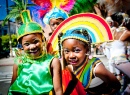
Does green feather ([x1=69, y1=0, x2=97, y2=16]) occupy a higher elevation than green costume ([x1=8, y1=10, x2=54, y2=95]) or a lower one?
higher

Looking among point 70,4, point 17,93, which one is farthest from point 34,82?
point 70,4

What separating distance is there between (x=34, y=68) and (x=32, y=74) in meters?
0.05

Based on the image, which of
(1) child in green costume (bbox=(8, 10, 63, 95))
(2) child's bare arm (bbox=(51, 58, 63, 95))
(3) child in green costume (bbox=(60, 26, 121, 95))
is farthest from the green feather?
(2) child's bare arm (bbox=(51, 58, 63, 95))

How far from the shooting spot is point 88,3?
11.8ft

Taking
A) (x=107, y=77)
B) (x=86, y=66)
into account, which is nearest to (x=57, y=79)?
(x=86, y=66)

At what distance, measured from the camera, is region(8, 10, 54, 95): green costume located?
7.63 ft

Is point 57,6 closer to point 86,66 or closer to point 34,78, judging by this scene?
point 86,66

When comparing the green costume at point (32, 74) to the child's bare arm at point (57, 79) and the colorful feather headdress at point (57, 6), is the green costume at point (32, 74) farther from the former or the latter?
the colorful feather headdress at point (57, 6)

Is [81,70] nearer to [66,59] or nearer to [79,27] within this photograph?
[66,59]

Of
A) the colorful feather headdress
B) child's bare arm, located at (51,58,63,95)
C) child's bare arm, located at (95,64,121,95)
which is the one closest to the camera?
child's bare arm, located at (51,58,63,95)

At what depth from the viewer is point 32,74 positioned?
2.37 m

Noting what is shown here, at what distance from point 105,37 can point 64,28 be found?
445 mm

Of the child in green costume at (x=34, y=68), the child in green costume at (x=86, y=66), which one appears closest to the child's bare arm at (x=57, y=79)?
the child in green costume at (x=34, y=68)

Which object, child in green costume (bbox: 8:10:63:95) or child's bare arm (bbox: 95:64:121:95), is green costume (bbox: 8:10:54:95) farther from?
child's bare arm (bbox: 95:64:121:95)
